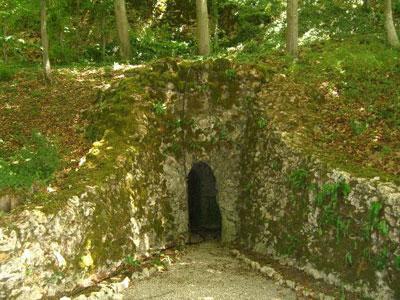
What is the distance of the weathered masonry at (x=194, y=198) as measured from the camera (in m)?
9.74

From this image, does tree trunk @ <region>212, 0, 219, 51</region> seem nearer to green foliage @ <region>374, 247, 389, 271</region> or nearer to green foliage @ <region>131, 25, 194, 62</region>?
green foliage @ <region>131, 25, 194, 62</region>

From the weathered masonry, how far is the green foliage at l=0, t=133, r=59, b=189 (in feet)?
3.37

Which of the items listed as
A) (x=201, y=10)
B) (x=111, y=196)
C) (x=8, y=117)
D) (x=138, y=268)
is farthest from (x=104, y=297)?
(x=201, y=10)

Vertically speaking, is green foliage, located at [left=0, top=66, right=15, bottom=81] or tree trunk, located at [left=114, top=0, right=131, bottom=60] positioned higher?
tree trunk, located at [left=114, top=0, right=131, bottom=60]

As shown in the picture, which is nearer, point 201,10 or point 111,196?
point 111,196

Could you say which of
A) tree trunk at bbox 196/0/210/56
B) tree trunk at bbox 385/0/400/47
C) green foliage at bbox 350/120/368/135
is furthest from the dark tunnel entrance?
tree trunk at bbox 385/0/400/47

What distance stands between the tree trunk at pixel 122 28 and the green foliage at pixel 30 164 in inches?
315

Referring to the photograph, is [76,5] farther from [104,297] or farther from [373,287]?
[373,287]

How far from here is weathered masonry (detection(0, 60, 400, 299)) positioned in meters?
9.74

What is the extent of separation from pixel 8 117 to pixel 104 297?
27.2ft

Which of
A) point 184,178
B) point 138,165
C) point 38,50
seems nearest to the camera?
point 138,165

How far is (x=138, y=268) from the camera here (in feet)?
38.4

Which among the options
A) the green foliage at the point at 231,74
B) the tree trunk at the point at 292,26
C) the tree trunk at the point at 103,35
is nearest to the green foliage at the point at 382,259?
the green foliage at the point at 231,74

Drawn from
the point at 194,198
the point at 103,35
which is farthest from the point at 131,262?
the point at 103,35
